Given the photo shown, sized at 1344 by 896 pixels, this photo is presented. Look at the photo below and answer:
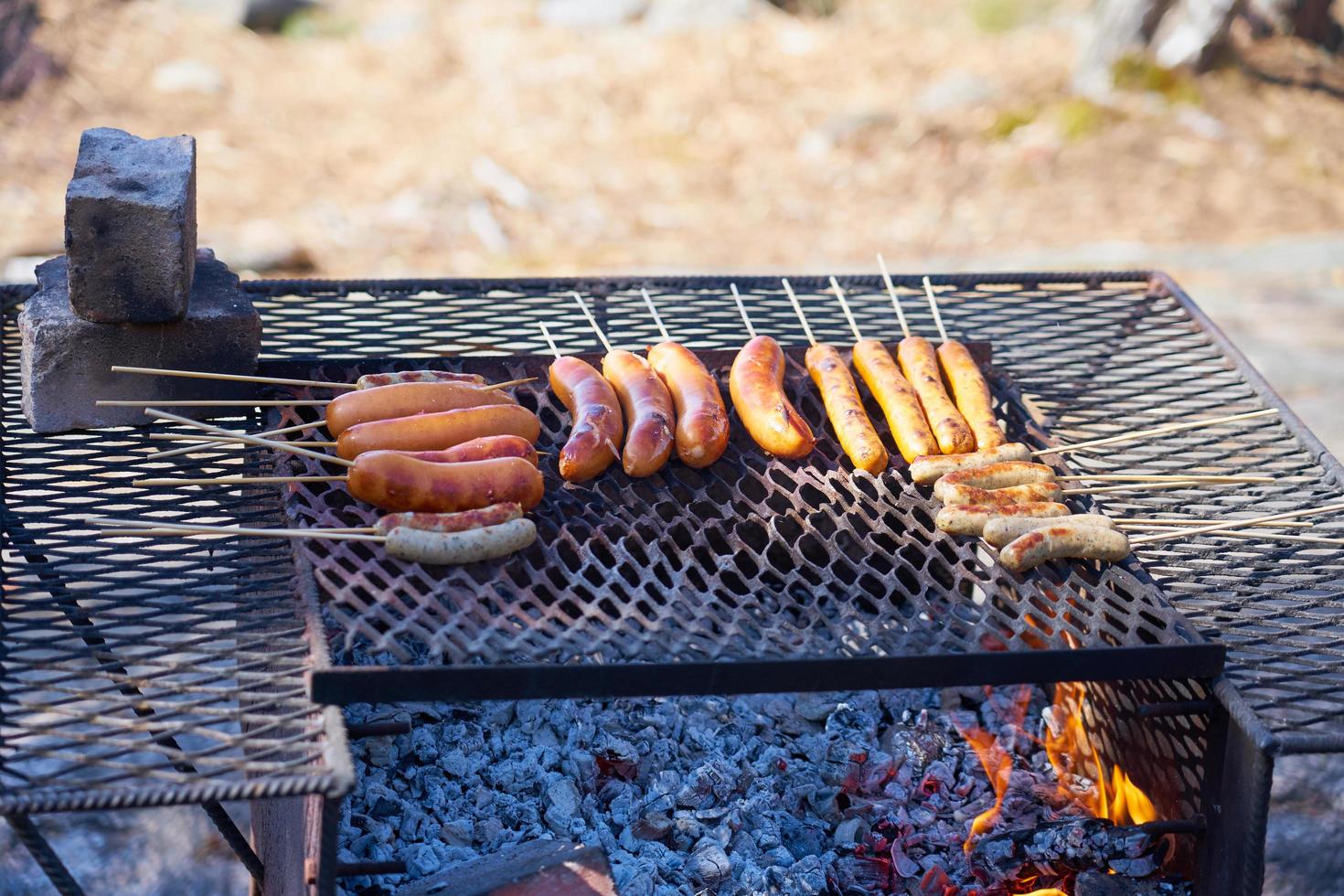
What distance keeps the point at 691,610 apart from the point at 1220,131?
9698 millimetres

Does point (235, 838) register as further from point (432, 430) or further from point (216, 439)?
point (432, 430)

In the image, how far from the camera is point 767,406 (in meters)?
3.34

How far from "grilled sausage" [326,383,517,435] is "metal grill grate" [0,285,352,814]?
11.5 inches

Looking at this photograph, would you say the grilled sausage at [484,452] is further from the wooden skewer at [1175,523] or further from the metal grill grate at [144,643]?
the wooden skewer at [1175,523]

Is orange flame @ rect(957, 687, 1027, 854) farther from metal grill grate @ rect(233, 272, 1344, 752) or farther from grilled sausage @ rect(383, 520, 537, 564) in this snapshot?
grilled sausage @ rect(383, 520, 537, 564)

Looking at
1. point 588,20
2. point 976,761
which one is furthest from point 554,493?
point 588,20

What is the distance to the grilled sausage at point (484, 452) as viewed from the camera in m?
3.05

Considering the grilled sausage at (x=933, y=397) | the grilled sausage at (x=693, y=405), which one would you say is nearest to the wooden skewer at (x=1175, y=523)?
the grilled sausage at (x=933, y=397)

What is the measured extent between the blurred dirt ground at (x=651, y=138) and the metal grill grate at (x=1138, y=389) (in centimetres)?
457

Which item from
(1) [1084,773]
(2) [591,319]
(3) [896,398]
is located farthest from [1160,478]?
(2) [591,319]

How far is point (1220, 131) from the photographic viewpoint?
34.4 ft

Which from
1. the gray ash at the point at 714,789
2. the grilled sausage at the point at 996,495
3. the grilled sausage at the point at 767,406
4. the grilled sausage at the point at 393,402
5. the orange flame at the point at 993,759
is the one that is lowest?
the gray ash at the point at 714,789

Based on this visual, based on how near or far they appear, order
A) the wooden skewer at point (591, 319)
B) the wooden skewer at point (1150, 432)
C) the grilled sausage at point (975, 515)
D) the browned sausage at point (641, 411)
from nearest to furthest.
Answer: the grilled sausage at point (975, 515), the browned sausage at point (641, 411), the wooden skewer at point (1150, 432), the wooden skewer at point (591, 319)

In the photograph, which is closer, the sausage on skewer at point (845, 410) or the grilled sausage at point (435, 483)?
the grilled sausage at point (435, 483)
